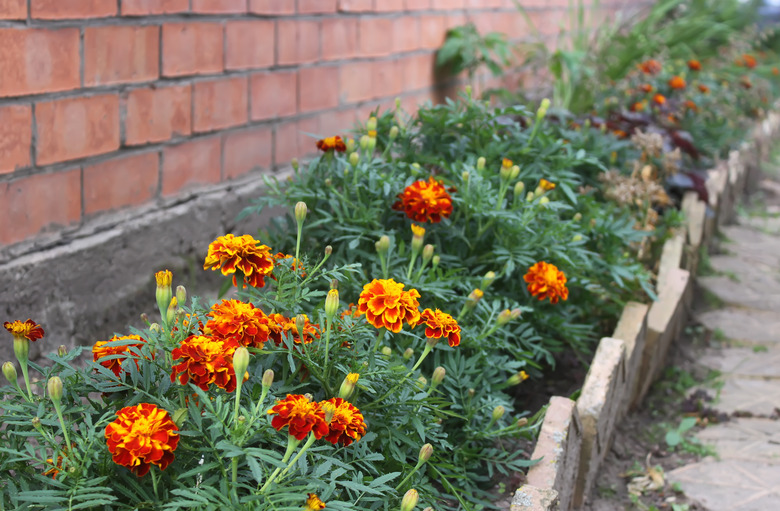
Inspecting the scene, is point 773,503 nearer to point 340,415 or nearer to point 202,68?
point 340,415

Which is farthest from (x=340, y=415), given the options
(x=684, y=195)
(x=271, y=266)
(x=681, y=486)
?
(x=684, y=195)

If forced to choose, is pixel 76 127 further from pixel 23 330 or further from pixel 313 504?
pixel 313 504

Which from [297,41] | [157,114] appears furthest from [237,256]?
[297,41]

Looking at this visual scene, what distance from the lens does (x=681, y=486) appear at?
2203 mm

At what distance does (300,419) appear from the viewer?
107 centimetres

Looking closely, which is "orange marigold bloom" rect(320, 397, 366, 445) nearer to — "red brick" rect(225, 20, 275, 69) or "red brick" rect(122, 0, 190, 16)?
"red brick" rect(122, 0, 190, 16)

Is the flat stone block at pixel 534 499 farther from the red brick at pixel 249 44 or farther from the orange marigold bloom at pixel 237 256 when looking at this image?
the red brick at pixel 249 44

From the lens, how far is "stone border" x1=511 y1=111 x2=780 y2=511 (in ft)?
5.62

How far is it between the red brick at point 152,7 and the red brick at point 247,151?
467mm

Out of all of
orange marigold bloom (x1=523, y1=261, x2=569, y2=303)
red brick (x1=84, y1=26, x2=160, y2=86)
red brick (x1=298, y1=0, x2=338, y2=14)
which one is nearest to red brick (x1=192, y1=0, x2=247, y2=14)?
red brick (x1=84, y1=26, x2=160, y2=86)

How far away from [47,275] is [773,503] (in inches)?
80.3

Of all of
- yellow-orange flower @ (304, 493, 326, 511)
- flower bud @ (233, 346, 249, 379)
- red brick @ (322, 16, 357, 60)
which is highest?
red brick @ (322, 16, 357, 60)

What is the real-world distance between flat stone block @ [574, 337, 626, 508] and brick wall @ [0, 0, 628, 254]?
1.18m

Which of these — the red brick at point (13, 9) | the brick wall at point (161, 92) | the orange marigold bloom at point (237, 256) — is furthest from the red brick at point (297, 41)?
the orange marigold bloom at point (237, 256)
